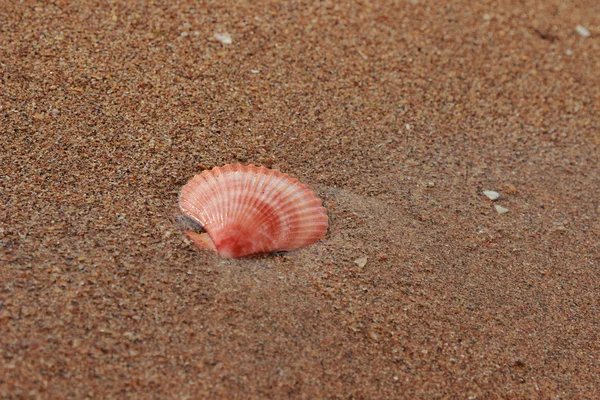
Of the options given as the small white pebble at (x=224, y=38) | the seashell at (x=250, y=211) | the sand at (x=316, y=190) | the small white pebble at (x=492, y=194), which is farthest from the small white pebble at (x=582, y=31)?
the seashell at (x=250, y=211)

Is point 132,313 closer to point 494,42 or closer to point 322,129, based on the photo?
point 322,129

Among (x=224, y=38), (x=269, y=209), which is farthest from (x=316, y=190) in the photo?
(x=224, y=38)

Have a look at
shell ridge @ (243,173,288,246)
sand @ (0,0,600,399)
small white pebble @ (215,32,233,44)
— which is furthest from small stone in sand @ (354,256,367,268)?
small white pebble @ (215,32,233,44)

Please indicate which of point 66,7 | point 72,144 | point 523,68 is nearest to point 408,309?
point 72,144

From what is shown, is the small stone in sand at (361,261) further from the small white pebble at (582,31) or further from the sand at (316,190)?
the small white pebble at (582,31)

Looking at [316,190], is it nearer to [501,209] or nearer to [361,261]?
[361,261]
